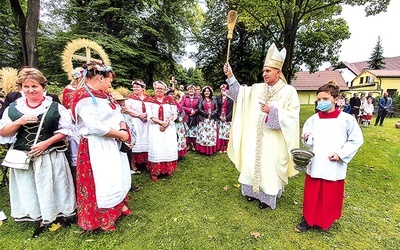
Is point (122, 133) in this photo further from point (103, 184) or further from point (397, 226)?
point (397, 226)

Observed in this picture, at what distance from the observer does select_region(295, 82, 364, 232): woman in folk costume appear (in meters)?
2.86

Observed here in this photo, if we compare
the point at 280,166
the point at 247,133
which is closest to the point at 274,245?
the point at 280,166

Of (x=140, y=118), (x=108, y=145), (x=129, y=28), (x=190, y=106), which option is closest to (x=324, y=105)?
(x=108, y=145)

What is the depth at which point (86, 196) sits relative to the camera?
9.18ft

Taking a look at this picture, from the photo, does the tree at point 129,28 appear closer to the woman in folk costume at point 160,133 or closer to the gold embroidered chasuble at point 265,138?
the woman in folk costume at point 160,133

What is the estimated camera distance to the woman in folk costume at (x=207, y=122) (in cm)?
686

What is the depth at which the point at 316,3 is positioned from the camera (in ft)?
35.0

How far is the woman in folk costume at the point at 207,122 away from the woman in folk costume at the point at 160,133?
2118mm

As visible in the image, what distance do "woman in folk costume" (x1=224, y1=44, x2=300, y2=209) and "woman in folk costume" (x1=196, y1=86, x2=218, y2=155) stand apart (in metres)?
2.87

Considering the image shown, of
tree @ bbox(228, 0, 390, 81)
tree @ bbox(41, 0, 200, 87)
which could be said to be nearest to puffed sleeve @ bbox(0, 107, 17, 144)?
tree @ bbox(228, 0, 390, 81)

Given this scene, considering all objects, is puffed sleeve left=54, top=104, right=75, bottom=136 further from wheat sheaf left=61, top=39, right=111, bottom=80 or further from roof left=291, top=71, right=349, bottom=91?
roof left=291, top=71, right=349, bottom=91

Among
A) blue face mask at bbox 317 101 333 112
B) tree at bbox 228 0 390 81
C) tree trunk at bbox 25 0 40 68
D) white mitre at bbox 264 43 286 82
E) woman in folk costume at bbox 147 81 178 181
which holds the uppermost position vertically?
tree at bbox 228 0 390 81

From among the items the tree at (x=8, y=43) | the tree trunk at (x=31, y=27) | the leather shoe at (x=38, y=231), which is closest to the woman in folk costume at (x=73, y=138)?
the leather shoe at (x=38, y=231)

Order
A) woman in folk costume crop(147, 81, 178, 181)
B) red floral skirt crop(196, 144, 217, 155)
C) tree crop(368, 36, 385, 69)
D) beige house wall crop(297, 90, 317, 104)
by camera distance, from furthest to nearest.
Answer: tree crop(368, 36, 385, 69) → beige house wall crop(297, 90, 317, 104) → red floral skirt crop(196, 144, 217, 155) → woman in folk costume crop(147, 81, 178, 181)
